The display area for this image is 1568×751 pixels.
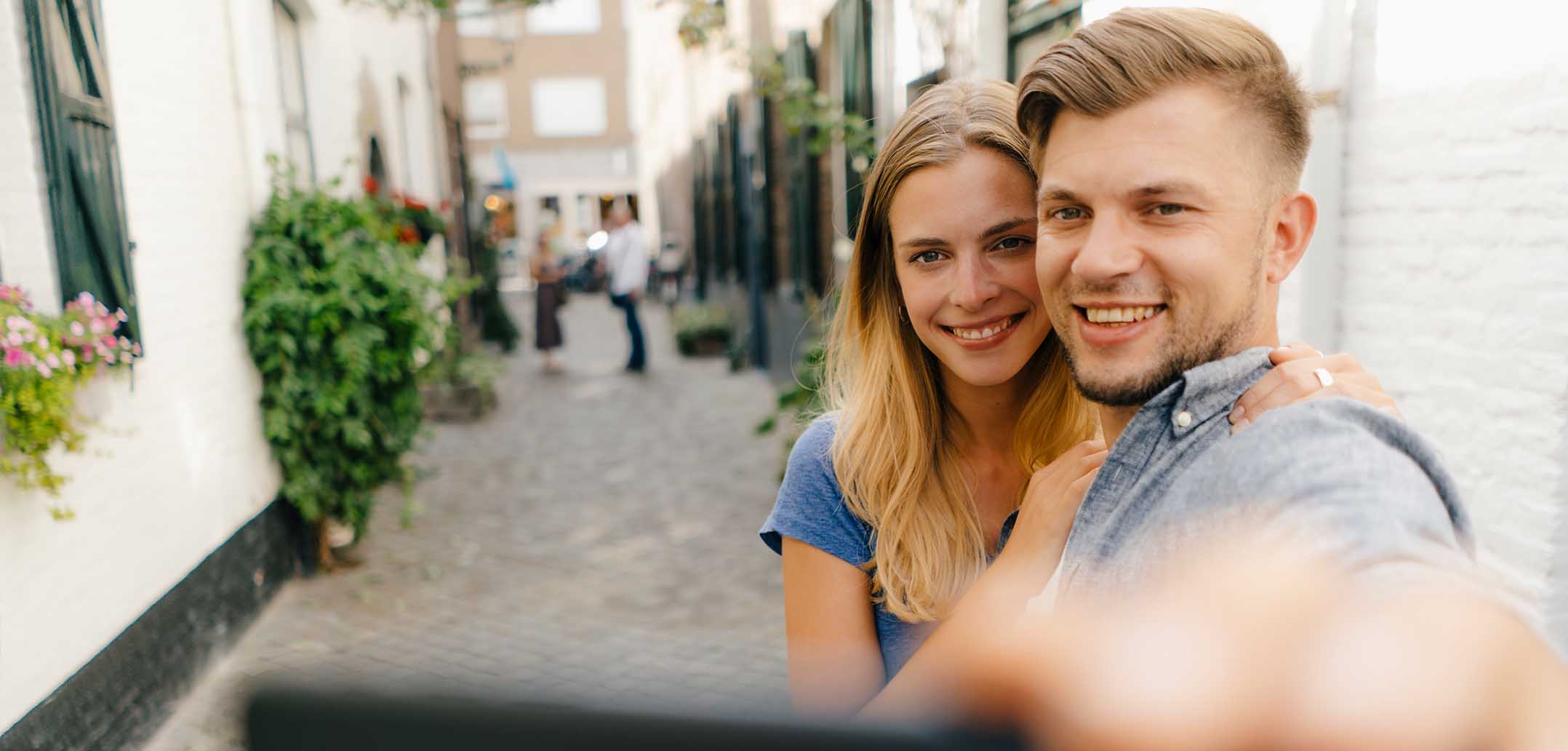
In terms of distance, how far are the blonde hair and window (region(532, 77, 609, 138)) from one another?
35681 mm

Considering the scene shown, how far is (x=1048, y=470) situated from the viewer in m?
1.50

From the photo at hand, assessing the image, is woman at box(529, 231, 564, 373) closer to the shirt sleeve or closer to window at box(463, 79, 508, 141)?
the shirt sleeve

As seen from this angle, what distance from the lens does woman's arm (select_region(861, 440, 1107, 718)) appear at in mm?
1355

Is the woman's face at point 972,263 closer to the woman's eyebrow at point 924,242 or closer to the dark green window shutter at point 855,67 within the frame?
the woman's eyebrow at point 924,242

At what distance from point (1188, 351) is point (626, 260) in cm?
1193

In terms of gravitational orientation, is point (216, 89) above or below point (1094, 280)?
above

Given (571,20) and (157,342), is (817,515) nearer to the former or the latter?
(157,342)

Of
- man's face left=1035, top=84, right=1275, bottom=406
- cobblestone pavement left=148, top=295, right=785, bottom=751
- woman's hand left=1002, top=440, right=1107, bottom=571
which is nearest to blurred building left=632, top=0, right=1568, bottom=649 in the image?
man's face left=1035, top=84, right=1275, bottom=406

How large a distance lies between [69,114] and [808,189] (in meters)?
6.48

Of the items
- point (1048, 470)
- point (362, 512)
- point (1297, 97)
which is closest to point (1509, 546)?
point (1048, 470)

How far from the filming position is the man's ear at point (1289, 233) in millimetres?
1231

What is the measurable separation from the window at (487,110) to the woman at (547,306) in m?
24.4

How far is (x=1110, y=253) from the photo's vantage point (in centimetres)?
118

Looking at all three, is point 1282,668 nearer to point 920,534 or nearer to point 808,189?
point 920,534
